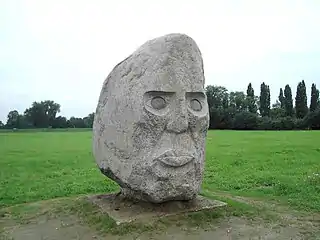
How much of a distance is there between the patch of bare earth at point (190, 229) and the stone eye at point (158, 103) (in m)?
2.20

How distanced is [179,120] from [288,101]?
75.0 metres

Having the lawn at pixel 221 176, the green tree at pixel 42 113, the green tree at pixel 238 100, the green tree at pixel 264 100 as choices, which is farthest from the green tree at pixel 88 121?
the lawn at pixel 221 176

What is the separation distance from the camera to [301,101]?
240 ft

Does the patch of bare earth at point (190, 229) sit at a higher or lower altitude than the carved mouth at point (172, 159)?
lower

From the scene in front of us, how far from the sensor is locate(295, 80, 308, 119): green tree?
72625mm

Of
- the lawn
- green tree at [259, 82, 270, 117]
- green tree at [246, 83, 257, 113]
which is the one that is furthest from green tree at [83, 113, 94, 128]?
the lawn

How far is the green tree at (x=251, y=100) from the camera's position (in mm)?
81875

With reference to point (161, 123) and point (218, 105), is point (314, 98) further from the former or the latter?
point (161, 123)

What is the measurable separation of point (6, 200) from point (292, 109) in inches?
2778

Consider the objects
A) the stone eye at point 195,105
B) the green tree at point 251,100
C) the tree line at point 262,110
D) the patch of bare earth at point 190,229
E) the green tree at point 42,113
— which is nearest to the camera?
the patch of bare earth at point 190,229

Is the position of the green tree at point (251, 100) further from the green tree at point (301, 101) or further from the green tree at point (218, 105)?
the green tree at point (301, 101)

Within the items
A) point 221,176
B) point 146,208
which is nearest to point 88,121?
point 221,176

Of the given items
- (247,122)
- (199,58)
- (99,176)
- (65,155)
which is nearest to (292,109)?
(247,122)

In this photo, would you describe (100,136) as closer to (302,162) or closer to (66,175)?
(66,175)
